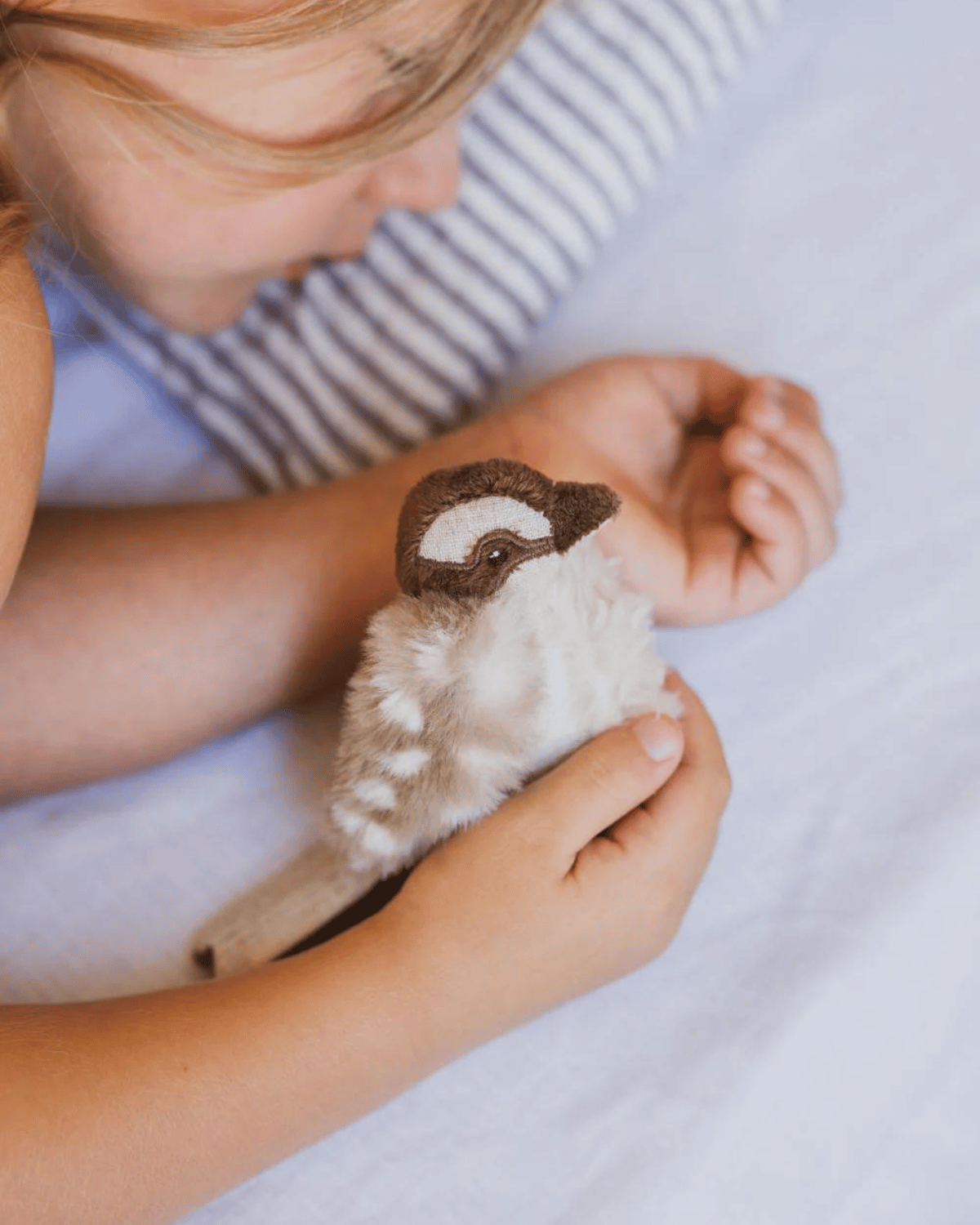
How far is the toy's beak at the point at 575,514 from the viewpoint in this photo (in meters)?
0.51

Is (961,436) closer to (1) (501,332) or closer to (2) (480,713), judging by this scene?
(1) (501,332)

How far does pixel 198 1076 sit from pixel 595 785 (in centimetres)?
25

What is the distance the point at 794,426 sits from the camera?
0.74 metres

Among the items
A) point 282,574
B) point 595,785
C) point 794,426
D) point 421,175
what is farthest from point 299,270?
point 595,785

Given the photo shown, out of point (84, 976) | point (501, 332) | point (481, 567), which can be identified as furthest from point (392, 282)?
A: point (84, 976)

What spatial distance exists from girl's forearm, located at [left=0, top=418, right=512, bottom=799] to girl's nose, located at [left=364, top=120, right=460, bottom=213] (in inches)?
6.5

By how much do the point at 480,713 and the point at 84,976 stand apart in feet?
1.14

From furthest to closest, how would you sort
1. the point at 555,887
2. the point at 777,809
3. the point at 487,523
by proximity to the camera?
1. the point at 777,809
2. the point at 555,887
3. the point at 487,523

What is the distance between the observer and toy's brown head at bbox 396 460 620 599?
497 mm

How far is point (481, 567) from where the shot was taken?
0.50 m

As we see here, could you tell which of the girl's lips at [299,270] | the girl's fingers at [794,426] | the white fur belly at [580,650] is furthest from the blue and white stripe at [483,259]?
the white fur belly at [580,650]

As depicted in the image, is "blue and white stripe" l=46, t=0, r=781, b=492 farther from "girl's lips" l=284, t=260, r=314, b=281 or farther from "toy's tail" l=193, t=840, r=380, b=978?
"toy's tail" l=193, t=840, r=380, b=978

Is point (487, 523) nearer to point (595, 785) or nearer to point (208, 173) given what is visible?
point (595, 785)

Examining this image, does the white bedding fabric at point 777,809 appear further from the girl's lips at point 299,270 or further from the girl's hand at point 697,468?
the girl's lips at point 299,270
